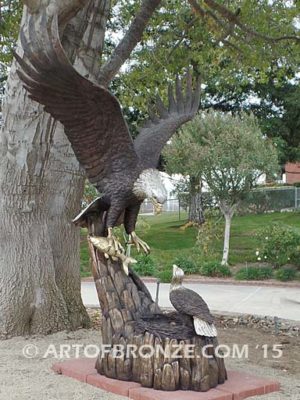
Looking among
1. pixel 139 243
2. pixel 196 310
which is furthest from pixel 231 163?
pixel 196 310

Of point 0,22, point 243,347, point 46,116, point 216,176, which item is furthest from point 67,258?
point 216,176

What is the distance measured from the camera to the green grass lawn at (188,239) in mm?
15752

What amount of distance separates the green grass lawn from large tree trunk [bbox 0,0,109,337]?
7.09 m

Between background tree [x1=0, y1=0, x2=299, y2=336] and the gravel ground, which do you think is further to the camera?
background tree [x1=0, y1=0, x2=299, y2=336]

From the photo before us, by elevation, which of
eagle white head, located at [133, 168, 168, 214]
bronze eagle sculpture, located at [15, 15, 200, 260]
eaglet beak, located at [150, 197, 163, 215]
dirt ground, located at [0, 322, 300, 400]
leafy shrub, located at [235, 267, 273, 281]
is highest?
bronze eagle sculpture, located at [15, 15, 200, 260]

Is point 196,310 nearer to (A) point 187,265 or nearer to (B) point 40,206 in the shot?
(B) point 40,206

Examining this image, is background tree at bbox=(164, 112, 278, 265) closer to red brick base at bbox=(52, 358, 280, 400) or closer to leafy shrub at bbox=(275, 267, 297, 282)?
leafy shrub at bbox=(275, 267, 297, 282)

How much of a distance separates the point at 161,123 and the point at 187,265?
29.1 ft

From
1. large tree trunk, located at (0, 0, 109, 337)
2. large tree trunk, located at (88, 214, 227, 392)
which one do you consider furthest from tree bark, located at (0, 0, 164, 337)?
large tree trunk, located at (88, 214, 227, 392)

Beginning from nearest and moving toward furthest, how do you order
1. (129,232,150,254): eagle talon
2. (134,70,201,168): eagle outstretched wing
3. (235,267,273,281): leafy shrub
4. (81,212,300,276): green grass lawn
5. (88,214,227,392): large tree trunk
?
(88,214,227,392): large tree trunk → (134,70,201,168): eagle outstretched wing → (129,232,150,254): eagle talon → (235,267,273,281): leafy shrub → (81,212,300,276): green grass lawn

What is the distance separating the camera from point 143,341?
200 inches

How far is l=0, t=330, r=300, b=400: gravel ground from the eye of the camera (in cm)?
509

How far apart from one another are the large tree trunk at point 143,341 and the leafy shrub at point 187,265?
8.53m

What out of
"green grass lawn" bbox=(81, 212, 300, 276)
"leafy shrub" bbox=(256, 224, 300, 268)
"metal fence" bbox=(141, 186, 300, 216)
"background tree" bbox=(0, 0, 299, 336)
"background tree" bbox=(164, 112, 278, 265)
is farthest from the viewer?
"metal fence" bbox=(141, 186, 300, 216)
